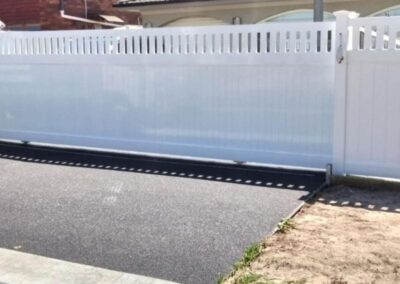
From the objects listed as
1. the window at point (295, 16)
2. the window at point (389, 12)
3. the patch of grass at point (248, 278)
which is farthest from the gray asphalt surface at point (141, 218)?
the window at point (295, 16)

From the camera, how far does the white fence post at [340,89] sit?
21.0ft

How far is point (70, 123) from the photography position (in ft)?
29.2

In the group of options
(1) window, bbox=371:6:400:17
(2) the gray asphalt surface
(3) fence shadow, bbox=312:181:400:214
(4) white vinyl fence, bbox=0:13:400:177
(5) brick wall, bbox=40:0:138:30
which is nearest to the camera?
(2) the gray asphalt surface

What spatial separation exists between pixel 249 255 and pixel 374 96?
2.82 metres

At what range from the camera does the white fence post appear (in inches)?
252

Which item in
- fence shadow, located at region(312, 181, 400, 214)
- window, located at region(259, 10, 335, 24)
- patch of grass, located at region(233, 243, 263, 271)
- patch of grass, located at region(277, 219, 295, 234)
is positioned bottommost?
fence shadow, located at region(312, 181, 400, 214)

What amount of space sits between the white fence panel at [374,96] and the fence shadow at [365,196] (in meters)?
0.19

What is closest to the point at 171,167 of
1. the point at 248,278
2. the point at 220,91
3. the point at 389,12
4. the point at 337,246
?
the point at 220,91

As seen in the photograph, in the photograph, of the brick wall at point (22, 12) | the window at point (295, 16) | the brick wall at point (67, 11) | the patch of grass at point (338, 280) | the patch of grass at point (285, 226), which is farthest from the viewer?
the brick wall at point (22, 12)

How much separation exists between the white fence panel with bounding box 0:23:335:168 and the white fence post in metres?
0.17

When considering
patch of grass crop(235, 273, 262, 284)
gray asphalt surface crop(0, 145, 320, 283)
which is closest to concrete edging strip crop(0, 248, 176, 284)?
gray asphalt surface crop(0, 145, 320, 283)

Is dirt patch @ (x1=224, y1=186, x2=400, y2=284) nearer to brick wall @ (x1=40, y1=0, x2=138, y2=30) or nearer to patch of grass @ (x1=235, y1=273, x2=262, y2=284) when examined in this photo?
patch of grass @ (x1=235, y1=273, x2=262, y2=284)

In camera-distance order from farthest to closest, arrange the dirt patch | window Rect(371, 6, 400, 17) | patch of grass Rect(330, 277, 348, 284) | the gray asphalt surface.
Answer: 1. window Rect(371, 6, 400, 17)
2. the gray asphalt surface
3. the dirt patch
4. patch of grass Rect(330, 277, 348, 284)

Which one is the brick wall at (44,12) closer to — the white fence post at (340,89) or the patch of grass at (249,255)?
the white fence post at (340,89)
